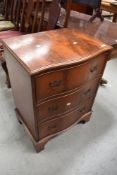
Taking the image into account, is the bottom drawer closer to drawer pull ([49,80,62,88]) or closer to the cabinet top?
drawer pull ([49,80,62,88])

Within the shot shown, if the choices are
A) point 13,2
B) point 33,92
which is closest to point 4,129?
point 33,92

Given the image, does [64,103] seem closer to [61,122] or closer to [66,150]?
[61,122]

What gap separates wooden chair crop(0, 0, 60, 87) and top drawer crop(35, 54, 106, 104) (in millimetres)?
646

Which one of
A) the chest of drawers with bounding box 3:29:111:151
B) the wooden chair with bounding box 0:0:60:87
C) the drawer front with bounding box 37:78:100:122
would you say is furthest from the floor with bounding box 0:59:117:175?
the wooden chair with bounding box 0:0:60:87

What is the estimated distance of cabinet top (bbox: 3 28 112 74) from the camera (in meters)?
Answer: 0.94

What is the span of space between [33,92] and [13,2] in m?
1.51

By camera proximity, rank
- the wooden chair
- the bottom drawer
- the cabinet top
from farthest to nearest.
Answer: the wooden chair, the bottom drawer, the cabinet top

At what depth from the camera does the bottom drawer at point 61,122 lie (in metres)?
1.23

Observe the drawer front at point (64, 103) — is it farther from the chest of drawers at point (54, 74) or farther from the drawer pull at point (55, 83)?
the drawer pull at point (55, 83)

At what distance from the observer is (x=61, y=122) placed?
130cm

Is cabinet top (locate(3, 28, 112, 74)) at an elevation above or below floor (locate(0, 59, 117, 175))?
above

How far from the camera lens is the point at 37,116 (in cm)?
111

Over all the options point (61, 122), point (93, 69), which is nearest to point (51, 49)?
point (93, 69)

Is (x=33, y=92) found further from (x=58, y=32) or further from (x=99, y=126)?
(x=99, y=126)
